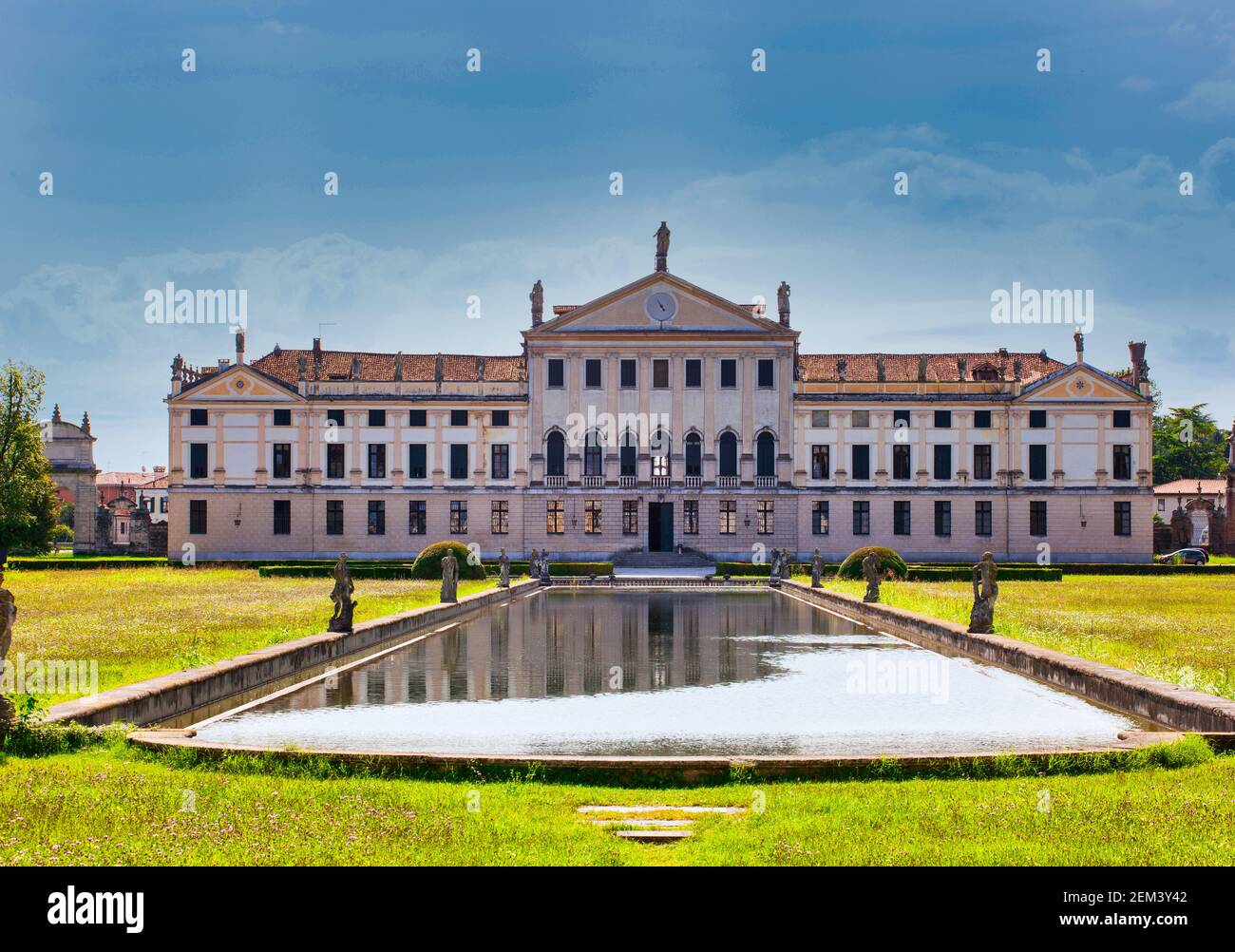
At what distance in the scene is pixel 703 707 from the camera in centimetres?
1227

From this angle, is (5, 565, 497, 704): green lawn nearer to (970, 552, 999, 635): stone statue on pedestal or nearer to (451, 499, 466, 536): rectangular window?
(970, 552, 999, 635): stone statue on pedestal

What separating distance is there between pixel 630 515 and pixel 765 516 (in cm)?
636

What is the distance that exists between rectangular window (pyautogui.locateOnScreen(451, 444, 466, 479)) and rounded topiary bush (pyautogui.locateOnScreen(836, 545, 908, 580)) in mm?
20662

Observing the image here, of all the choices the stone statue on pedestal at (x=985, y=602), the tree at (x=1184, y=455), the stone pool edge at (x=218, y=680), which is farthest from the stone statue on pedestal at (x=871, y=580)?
the tree at (x=1184, y=455)

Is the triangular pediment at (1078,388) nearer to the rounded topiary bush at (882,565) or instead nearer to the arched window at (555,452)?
the rounded topiary bush at (882,565)

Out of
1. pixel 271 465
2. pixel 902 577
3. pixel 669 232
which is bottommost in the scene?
pixel 902 577

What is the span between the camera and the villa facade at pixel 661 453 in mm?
53875

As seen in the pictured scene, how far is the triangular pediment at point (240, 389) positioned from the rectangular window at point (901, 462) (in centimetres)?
2865

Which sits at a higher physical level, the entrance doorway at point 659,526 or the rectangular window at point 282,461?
the rectangular window at point 282,461

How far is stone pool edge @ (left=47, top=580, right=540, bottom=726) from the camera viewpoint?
1003 cm

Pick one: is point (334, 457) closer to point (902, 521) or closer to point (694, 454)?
point (694, 454)
